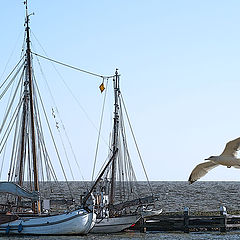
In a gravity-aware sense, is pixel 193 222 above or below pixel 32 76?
below

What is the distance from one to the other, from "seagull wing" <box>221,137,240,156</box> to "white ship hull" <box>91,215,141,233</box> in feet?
61.4

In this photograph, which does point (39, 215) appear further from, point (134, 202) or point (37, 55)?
point (37, 55)

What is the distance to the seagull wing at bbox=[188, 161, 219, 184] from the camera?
27172 mm

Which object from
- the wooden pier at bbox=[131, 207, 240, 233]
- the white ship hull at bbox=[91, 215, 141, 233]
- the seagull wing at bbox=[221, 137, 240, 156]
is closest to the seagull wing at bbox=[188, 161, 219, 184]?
the seagull wing at bbox=[221, 137, 240, 156]

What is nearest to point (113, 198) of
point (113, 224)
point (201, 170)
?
point (113, 224)

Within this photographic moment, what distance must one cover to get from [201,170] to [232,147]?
6.32 feet

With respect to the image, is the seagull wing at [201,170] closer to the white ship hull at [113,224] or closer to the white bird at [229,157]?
the white bird at [229,157]

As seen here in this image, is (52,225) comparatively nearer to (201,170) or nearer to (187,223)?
(187,223)

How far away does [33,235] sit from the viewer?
41688mm

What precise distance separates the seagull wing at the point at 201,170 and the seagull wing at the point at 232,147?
47.7 inches

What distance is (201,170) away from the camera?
27328mm

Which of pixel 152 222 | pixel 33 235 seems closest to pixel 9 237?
pixel 33 235

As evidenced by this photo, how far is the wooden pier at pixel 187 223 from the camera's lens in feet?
145

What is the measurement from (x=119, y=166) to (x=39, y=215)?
28.9ft
